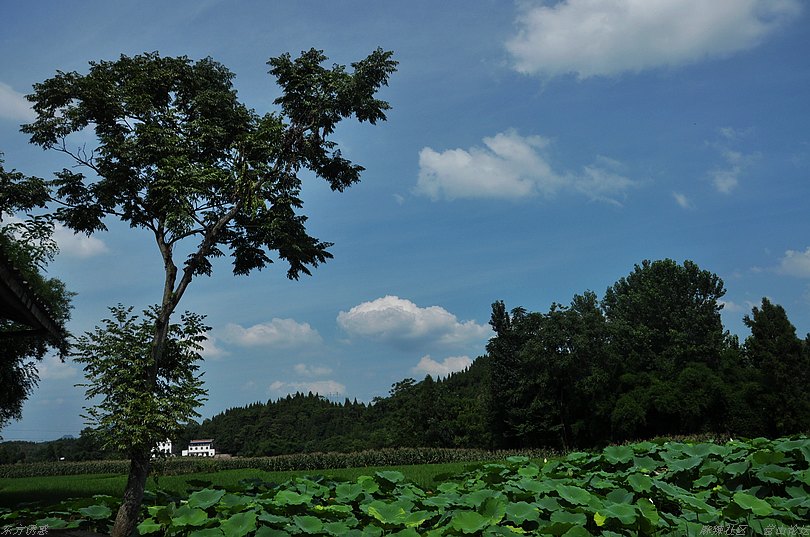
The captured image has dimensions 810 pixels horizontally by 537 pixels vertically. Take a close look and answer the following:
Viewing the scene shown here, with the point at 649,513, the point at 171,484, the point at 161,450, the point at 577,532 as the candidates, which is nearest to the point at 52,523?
the point at 161,450

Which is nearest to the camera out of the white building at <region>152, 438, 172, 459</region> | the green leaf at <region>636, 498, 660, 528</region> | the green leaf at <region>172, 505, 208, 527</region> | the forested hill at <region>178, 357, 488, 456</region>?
the green leaf at <region>636, 498, 660, 528</region>

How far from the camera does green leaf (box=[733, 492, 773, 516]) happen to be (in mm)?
6492

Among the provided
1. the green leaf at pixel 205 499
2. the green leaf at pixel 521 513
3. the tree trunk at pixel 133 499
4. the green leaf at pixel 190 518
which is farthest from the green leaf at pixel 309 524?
the tree trunk at pixel 133 499

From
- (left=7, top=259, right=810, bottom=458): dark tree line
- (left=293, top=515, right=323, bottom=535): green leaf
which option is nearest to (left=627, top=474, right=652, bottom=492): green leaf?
(left=293, top=515, right=323, bottom=535): green leaf

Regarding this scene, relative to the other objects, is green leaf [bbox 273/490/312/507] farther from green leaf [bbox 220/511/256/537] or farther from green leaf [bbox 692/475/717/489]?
green leaf [bbox 692/475/717/489]

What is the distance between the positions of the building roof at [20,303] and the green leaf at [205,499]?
3.79m

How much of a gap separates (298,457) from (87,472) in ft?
81.0

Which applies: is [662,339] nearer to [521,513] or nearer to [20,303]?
[521,513]

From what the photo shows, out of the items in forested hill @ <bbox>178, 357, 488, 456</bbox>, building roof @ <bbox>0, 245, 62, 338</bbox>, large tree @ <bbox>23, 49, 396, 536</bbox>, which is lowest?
forested hill @ <bbox>178, 357, 488, 456</bbox>

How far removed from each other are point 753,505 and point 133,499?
1029 cm

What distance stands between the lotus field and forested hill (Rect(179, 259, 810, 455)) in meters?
31.2

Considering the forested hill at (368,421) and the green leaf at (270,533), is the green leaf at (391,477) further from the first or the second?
the forested hill at (368,421)

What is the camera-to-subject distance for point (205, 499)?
8344 millimetres

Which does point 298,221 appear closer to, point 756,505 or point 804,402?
point 756,505
